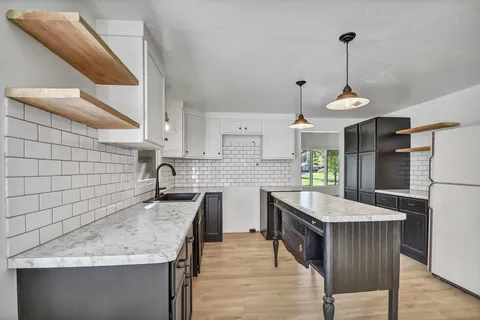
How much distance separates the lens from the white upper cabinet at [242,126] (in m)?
4.36

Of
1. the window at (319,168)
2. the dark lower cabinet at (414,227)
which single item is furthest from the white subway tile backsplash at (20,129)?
the window at (319,168)

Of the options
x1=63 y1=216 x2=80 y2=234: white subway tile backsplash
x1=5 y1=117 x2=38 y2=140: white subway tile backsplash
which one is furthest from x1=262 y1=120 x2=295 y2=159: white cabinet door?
x1=5 y1=117 x2=38 y2=140: white subway tile backsplash

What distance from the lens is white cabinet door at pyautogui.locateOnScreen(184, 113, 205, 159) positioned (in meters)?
3.88

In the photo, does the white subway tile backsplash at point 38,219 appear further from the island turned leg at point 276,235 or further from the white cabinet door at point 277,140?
the white cabinet door at point 277,140

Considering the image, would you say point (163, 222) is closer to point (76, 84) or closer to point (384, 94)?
point (76, 84)

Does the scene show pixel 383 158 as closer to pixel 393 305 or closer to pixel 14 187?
pixel 393 305

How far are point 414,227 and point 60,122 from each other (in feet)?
13.3

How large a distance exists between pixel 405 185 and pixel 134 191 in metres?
4.27

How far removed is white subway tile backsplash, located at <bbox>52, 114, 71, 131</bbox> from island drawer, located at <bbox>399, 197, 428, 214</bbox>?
3.85 meters

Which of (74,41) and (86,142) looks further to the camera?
(86,142)

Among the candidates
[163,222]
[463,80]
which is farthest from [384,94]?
[163,222]

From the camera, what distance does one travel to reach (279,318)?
196cm

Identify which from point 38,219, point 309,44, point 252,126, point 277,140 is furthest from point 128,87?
point 277,140

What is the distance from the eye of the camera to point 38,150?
1.05 metres
